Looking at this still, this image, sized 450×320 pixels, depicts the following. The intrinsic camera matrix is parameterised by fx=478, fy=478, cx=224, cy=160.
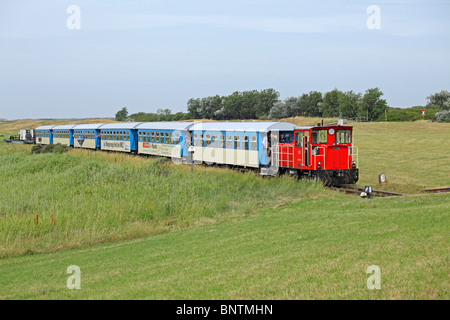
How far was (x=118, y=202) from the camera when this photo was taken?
18531 mm

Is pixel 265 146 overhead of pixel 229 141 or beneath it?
beneath

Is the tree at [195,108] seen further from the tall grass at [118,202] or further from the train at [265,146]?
the tall grass at [118,202]

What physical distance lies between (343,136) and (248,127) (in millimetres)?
5957

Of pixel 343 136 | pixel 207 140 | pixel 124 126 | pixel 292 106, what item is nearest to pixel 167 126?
pixel 207 140

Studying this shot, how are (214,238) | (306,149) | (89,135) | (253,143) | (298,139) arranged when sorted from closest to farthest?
(214,238), (306,149), (298,139), (253,143), (89,135)

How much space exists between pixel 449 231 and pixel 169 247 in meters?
6.46

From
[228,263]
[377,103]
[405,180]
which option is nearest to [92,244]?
[228,263]

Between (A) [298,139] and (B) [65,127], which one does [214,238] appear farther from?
(B) [65,127]

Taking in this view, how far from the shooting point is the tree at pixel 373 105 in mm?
82375

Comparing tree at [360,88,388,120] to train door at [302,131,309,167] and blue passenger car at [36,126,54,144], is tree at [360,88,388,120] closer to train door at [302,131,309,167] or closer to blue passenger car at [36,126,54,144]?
blue passenger car at [36,126,54,144]
